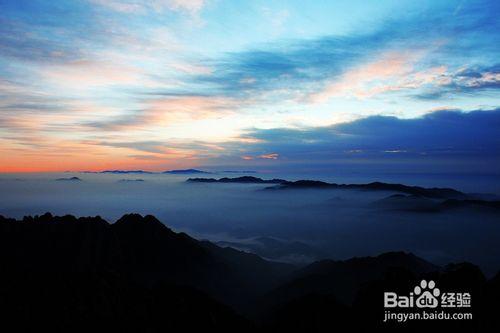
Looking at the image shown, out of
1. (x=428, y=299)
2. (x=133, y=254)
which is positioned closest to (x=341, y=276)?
(x=428, y=299)

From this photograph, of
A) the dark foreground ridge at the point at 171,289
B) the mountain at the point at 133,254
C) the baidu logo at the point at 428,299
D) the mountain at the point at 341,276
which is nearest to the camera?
the baidu logo at the point at 428,299

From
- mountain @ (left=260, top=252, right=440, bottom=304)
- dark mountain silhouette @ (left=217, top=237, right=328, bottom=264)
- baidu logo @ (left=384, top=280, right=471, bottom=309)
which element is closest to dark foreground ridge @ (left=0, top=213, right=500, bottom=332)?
mountain @ (left=260, top=252, right=440, bottom=304)

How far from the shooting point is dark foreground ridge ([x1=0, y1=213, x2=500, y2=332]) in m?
40.5

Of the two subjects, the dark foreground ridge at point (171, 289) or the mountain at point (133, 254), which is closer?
the dark foreground ridge at point (171, 289)

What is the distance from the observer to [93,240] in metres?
96.2

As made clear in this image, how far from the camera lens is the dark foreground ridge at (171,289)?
133 feet

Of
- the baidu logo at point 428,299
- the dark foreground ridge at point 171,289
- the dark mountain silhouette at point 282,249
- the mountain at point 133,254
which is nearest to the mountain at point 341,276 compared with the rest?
the dark foreground ridge at point 171,289

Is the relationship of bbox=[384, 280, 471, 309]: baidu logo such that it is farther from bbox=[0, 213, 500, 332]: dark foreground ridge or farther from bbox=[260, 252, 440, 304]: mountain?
bbox=[260, 252, 440, 304]: mountain

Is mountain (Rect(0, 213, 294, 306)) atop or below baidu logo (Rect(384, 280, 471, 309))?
below

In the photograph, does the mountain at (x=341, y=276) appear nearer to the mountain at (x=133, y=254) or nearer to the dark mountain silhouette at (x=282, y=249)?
the mountain at (x=133, y=254)

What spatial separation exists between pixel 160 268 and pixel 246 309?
28182 millimetres

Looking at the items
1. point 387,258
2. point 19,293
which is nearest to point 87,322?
point 19,293

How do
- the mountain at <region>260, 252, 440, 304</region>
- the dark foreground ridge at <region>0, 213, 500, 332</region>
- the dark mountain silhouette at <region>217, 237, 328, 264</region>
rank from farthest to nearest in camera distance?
the dark mountain silhouette at <region>217, 237, 328, 264</region>
the mountain at <region>260, 252, 440, 304</region>
the dark foreground ridge at <region>0, 213, 500, 332</region>

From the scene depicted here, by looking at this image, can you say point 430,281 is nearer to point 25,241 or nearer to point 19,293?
point 19,293
